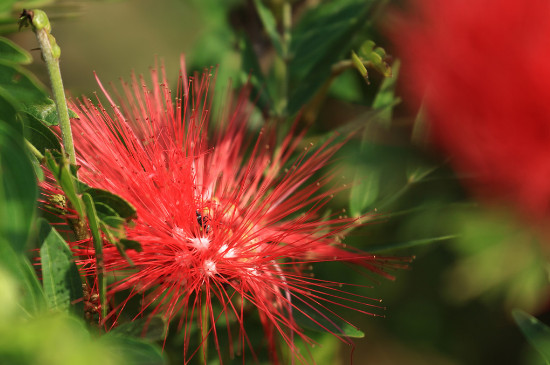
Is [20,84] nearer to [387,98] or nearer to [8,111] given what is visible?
[8,111]

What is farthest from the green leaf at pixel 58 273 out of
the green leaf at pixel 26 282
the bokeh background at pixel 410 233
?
the bokeh background at pixel 410 233

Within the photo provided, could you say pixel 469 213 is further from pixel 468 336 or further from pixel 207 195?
pixel 207 195

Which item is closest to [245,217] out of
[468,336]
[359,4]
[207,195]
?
[207,195]

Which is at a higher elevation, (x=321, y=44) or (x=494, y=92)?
(x=321, y=44)

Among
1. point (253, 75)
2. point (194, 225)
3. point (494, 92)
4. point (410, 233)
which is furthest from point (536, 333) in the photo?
point (253, 75)

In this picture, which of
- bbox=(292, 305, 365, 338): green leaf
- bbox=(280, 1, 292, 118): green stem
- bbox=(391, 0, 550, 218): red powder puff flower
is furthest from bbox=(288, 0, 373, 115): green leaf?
bbox=(292, 305, 365, 338): green leaf

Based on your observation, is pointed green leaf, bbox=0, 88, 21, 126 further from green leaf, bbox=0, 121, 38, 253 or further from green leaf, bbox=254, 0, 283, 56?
green leaf, bbox=254, 0, 283, 56
